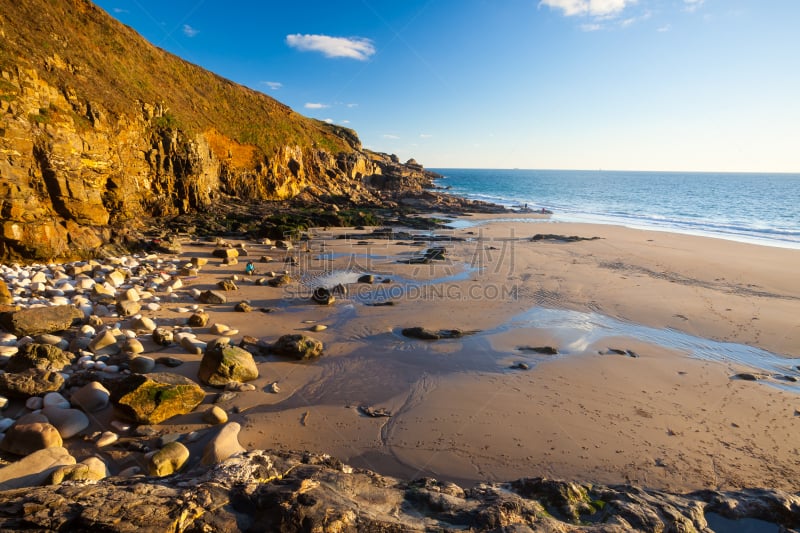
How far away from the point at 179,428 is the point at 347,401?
7.87 ft

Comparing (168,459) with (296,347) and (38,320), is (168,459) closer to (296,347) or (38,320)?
(296,347)

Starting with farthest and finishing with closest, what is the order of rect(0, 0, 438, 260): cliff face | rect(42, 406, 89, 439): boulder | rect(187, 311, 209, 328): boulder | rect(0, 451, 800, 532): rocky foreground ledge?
rect(0, 0, 438, 260): cliff face
rect(187, 311, 209, 328): boulder
rect(42, 406, 89, 439): boulder
rect(0, 451, 800, 532): rocky foreground ledge

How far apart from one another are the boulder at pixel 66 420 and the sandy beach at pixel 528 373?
0.67ft

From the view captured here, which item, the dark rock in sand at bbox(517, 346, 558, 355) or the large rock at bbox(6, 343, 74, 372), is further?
the dark rock in sand at bbox(517, 346, 558, 355)

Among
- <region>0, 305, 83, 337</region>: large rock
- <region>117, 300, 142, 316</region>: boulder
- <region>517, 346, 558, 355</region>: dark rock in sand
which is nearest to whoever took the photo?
<region>0, 305, 83, 337</region>: large rock

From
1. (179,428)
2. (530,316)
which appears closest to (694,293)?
(530,316)

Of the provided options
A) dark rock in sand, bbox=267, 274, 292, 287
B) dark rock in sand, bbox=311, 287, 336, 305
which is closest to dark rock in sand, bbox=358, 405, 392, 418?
dark rock in sand, bbox=311, 287, 336, 305

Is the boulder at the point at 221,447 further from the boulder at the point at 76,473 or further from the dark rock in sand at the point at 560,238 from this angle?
the dark rock in sand at the point at 560,238

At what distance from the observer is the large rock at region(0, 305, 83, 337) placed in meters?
6.97

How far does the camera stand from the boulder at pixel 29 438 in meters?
4.32

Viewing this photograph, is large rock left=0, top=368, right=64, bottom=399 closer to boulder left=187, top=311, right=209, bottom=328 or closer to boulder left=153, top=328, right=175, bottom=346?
boulder left=153, top=328, right=175, bottom=346

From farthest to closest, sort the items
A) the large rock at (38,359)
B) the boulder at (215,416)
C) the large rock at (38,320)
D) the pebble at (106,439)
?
the large rock at (38,320) < the large rock at (38,359) < the boulder at (215,416) < the pebble at (106,439)

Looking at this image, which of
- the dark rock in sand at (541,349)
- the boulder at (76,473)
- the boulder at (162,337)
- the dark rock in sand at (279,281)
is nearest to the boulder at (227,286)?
the dark rock in sand at (279,281)

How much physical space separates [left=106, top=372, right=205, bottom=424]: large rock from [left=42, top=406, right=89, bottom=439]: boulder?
382mm
